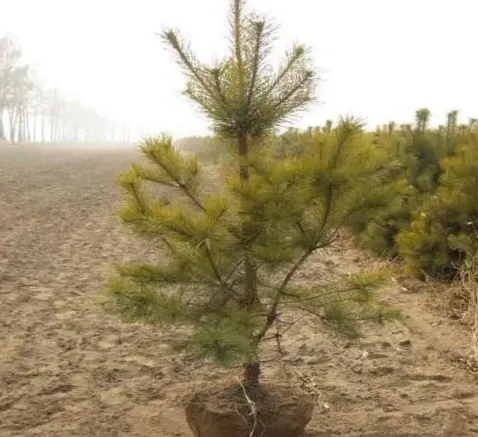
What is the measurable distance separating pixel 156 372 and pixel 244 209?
6.90ft

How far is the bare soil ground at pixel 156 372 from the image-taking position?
3660 mm

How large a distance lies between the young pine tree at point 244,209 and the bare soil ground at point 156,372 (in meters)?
0.51

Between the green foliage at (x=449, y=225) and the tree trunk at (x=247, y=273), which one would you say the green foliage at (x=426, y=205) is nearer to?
the green foliage at (x=449, y=225)

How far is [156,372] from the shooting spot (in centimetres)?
447

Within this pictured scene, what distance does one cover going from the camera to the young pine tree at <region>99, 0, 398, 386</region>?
285 centimetres

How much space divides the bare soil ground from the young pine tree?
511mm

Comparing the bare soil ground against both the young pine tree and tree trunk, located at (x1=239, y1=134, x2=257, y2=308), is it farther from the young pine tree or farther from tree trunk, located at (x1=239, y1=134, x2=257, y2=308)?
tree trunk, located at (x1=239, y1=134, x2=257, y2=308)

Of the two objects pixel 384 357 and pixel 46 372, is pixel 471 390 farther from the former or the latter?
pixel 46 372

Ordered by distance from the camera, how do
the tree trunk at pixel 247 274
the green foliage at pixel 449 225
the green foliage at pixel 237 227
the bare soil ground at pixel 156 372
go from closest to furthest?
1. the green foliage at pixel 237 227
2. the tree trunk at pixel 247 274
3. the bare soil ground at pixel 156 372
4. the green foliage at pixel 449 225

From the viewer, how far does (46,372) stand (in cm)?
439

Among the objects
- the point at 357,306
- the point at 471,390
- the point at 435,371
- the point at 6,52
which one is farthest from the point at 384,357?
the point at 6,52

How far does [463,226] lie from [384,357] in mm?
2407

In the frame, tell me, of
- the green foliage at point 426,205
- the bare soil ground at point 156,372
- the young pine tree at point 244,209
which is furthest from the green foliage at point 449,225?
the young pine tree at point 244,209

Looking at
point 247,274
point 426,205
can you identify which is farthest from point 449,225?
point 247,274
